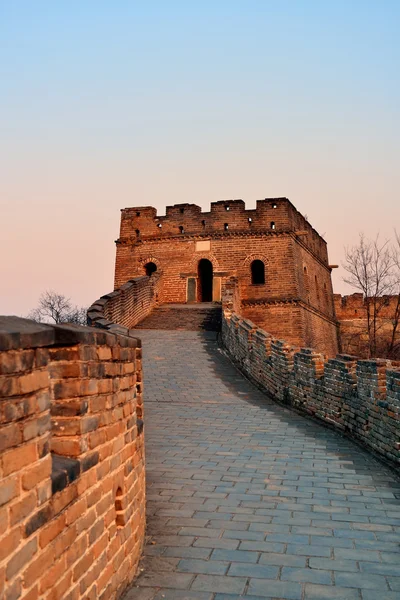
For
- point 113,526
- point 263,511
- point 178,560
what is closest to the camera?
point 113,526

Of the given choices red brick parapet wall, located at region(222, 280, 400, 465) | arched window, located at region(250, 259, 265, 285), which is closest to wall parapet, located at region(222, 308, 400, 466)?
red brick parapet wall, located at region(222, 280, 400, 465)

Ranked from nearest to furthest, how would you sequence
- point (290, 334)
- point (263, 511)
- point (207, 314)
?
point (263, 511)
point (207, 314)
point (290, 334)

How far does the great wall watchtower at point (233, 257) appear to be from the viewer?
24.5 metres

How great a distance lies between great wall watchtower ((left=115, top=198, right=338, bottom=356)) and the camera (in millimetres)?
24500

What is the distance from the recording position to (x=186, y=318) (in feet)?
68.4

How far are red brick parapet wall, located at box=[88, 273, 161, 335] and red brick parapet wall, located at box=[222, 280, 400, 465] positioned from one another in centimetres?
416

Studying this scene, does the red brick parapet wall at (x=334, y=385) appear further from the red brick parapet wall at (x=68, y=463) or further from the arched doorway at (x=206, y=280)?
the arched doorway at (x=206, y=280)

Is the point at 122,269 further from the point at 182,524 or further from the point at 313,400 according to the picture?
the point at 182,524

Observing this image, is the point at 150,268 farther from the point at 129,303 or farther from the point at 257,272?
the point at 129,303

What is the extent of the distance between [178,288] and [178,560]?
2163 centimetres

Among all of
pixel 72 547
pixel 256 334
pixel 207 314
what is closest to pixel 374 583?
pixel 72 547

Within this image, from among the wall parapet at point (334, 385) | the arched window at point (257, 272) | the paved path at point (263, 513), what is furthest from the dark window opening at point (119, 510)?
the arched window at point (257, 272)

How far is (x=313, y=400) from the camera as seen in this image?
406 inches

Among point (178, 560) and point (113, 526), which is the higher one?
point (113, 526)
